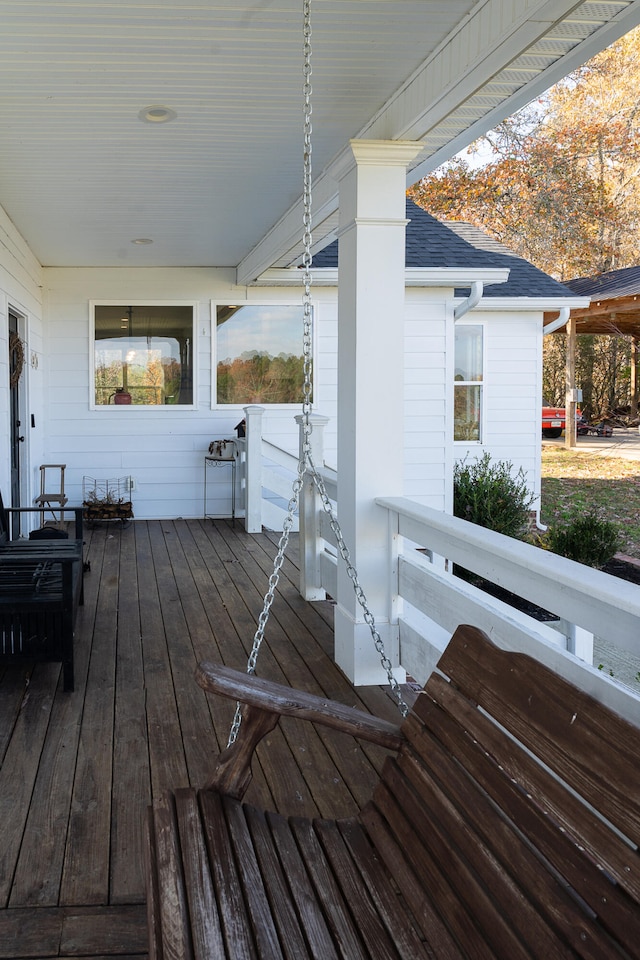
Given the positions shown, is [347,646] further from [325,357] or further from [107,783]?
[325,357]

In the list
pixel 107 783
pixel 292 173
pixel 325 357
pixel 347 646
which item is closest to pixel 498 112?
pixel 292 173

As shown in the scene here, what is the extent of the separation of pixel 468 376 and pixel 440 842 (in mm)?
8322

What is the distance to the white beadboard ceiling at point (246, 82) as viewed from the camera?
268 centimetres

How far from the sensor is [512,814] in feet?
4.82

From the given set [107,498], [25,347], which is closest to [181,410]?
[107,498]

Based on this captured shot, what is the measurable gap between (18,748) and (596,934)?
7.91 ft

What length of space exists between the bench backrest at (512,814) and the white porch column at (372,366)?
185 cm

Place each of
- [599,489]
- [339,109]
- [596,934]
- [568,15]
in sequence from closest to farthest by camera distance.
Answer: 1. [596,934]
2. [568,15]
3. [339,109]
4. [599,489]

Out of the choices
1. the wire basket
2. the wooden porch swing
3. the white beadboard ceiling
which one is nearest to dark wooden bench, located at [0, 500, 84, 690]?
the wooden porch swing

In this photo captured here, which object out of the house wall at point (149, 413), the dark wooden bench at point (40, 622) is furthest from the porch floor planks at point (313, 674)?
the house wall at point (149, 413)

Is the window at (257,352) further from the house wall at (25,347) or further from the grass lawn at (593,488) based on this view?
the grass lawn at (593,488)

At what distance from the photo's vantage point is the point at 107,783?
279cm

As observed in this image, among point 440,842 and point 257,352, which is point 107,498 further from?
point 440,842

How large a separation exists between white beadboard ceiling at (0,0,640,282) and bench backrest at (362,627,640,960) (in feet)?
6.19
